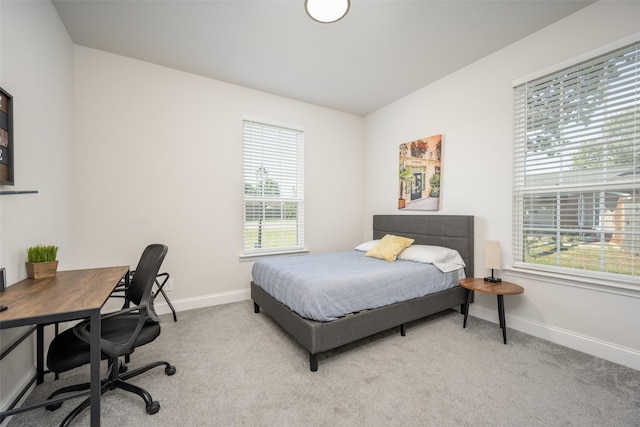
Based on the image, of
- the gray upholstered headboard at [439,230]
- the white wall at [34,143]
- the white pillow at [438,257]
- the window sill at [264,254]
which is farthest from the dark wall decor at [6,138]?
the gray upholstered headboard at [439,230]

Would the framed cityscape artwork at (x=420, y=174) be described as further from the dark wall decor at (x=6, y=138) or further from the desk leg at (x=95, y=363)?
the dark wall decor at (x=6, y=138)

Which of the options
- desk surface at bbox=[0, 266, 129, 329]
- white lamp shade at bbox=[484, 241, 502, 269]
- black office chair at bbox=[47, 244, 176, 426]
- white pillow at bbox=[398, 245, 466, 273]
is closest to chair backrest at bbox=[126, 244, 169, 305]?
black office chair at bbox=[47, 244, 176, 426]

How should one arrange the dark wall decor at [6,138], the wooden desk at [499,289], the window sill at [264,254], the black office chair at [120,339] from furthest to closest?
the window sill at [264,254] → the wooden desk at [499,289] → the dark wall decor at [6,138] → the black office chair at [120,339]

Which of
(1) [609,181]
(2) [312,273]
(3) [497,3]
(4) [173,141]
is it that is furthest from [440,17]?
(4) [173,141]

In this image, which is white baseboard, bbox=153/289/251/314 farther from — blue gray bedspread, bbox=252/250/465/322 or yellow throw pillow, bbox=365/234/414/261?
yellow throw pillow, bbox=365/234/414/261

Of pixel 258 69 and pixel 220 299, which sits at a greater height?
pixel 258 69

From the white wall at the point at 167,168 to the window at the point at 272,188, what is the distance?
14cm

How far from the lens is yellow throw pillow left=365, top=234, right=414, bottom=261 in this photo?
9.87 ft

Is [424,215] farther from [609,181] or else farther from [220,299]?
[220,299]

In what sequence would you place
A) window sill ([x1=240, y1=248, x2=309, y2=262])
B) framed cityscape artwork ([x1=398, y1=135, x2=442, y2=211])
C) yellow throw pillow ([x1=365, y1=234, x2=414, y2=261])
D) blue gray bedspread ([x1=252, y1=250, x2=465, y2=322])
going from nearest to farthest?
1. blue gray bedspread ([x1=252, y1=250, x2=465, y2=322])
2. yellow throw pillow ([x1=365, y1=234, x2=414, y2=261])
3. framed cityscape artwork ([x1=398, y1=135, x2=442, y2=211])
4. window sill ([x1=240, y1=248, x2=309, y2=262])

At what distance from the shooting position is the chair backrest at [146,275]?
1.56 meters

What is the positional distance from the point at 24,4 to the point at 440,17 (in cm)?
313

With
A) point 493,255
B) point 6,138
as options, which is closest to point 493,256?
point 493,255

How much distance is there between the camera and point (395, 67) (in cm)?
301
